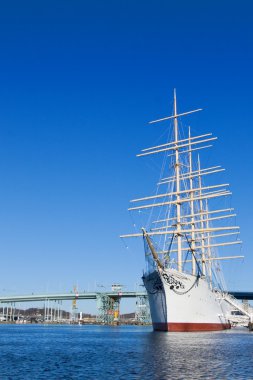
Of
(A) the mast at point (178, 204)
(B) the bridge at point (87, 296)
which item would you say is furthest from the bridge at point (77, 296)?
(A) the mast at point (178, 204)

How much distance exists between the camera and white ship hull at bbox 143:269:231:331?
65.2 m

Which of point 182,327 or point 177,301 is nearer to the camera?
point 177,301

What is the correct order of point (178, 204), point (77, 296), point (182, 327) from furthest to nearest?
point (77, 296) → point (178, 204) → point (182, 327)

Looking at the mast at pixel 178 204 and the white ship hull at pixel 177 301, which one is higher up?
the mast at pixel 178 204

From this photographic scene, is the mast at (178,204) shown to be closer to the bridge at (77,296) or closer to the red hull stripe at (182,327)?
the red hull stripe at (182,327)

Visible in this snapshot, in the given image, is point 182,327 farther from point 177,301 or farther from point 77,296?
point 77,296

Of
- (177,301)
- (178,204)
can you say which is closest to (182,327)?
(177,301)

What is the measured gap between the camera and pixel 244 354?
4134cm

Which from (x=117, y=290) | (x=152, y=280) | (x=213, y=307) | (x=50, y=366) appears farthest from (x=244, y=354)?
(x=117, y=290)

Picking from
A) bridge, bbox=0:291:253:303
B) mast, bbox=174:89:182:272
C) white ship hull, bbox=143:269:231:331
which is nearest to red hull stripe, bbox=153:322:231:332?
white ship hull, bbox=143:269:231:331

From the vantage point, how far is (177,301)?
65312mm

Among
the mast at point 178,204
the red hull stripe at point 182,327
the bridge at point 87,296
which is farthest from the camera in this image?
the bridge at point 87,296

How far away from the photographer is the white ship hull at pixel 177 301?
214 ft

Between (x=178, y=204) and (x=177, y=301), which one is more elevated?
(x=178, y=204)
